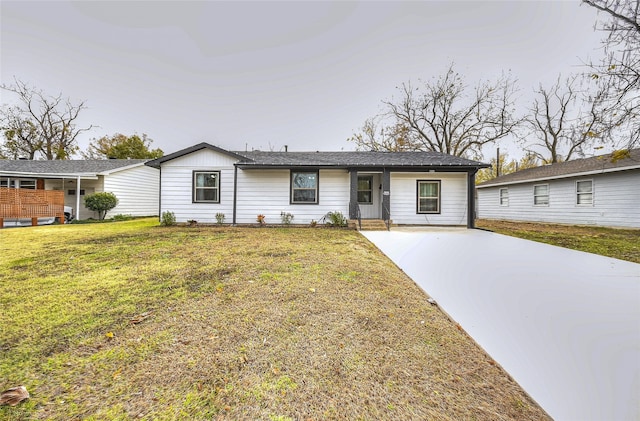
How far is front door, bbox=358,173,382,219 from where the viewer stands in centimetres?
1203

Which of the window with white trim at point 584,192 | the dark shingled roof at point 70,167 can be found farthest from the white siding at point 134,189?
the window with white trim at point 584,192

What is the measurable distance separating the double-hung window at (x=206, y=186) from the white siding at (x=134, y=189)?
8.04 m

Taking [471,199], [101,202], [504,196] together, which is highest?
[504,196]

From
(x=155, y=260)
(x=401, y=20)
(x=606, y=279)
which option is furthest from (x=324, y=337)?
(x=401, y=20)

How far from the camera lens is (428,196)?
11344mm

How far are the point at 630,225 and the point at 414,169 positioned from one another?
32.7 ft

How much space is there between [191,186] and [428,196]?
10850 mm

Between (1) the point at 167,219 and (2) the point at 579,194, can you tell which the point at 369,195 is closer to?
(1) the point at 167,219

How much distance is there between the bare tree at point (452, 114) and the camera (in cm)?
2139

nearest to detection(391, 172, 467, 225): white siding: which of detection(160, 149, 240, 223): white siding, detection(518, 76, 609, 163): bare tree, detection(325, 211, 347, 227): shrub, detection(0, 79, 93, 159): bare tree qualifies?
detection(325, 211, 347, 227): shrub

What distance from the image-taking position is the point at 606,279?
401cm

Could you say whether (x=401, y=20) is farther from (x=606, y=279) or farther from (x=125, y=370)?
(x=125, y=370)

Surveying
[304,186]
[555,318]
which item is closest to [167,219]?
[304,186]

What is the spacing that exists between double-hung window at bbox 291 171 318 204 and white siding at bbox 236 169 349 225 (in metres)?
0.19
